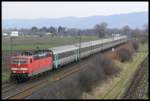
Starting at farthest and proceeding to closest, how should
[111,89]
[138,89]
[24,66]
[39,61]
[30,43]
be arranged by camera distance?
[30,43]
[39,61]
[138,89]
[111,89]
[24,66]

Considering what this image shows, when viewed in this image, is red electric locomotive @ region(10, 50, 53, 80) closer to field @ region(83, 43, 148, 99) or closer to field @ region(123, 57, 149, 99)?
field @ region(83, 43, 148, 99)

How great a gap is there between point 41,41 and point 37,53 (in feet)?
211

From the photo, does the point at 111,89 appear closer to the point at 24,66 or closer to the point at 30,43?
the point at 24,66

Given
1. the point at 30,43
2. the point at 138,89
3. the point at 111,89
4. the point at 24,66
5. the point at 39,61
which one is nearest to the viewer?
the point at 24,66

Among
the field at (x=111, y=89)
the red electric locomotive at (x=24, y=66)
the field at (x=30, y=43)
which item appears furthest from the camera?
the field at (x=30, y=43)

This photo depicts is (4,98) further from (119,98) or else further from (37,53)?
(37,53)

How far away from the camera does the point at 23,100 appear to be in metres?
28.7

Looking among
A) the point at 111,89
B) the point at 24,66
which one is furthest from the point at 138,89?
the point at 24,66

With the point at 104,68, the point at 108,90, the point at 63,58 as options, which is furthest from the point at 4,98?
the point at 63,58

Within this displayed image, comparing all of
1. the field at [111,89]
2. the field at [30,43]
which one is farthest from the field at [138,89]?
the field at [30,43]

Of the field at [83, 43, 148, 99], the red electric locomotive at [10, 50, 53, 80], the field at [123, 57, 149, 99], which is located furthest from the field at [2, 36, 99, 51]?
the red electric locomotive at [10, 50, 53, 80]

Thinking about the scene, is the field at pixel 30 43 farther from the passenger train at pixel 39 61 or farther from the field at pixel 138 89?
the field at pixel 138 89

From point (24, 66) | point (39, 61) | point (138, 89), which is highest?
point (39, 61)

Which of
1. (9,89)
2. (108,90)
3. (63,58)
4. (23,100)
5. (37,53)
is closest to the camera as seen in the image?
(23,100)
